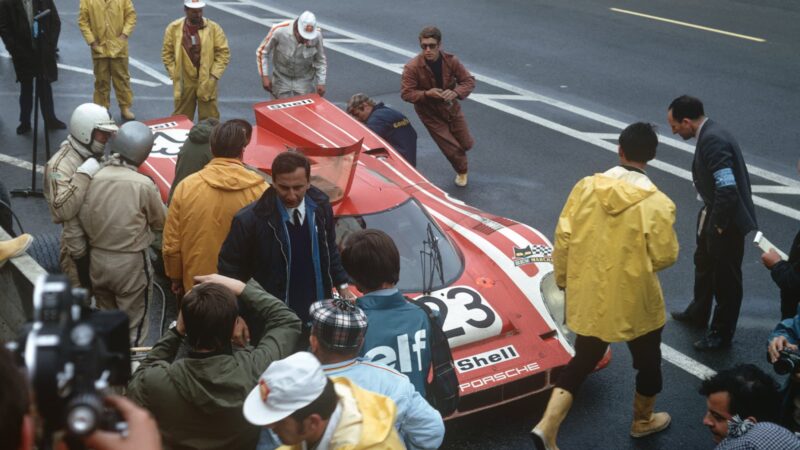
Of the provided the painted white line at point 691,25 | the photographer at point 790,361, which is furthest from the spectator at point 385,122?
the painted white line at point 691,25

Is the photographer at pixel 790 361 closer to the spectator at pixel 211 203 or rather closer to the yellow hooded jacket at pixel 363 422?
the yellow hooded jacket at pixel 363 422

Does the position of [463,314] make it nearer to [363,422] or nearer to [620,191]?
[620,191]

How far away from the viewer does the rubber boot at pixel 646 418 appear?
6.04m

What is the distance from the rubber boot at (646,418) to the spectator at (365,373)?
255 cm

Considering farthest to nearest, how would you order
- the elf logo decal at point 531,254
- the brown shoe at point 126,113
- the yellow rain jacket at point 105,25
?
1. the brown shoe at point 126,113
2. the yellow rain jacket at point 105,25
3. the elf logo decal at point 531,254

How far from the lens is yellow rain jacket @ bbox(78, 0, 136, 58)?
39.1 feet

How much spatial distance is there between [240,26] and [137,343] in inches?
464

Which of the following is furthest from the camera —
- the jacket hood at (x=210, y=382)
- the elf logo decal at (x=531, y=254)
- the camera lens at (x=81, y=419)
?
the elf logo decal at (x=531, y=254)

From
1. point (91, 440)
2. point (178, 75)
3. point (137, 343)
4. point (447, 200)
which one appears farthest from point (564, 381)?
point (178, 75)

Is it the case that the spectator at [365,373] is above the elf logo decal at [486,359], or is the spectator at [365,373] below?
above

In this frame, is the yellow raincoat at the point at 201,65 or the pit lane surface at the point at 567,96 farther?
the yellow raincoat at the point at 201,65

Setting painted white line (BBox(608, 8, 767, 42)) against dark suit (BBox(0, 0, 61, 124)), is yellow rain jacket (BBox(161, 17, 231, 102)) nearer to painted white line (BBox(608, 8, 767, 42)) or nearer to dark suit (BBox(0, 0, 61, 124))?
dark suit (BBox(0, 0, 61, 124))

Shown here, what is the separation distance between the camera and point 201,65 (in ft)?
35.9

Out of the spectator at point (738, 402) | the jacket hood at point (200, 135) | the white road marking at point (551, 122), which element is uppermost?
the spectator at point (738, 402)
